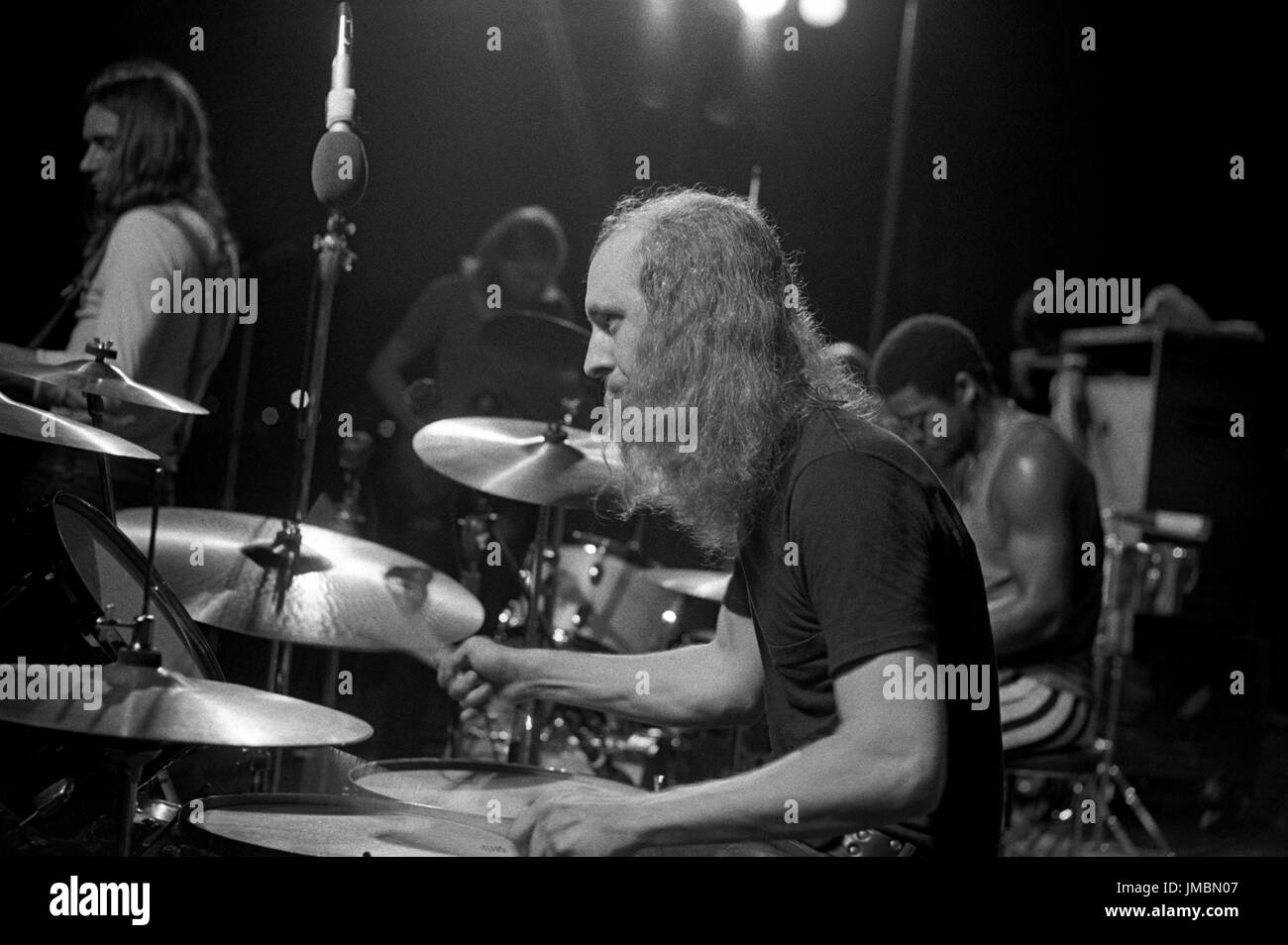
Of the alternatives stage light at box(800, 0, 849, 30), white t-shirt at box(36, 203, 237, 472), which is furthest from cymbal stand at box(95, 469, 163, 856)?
stage light at box(800, 0, 849, 30)

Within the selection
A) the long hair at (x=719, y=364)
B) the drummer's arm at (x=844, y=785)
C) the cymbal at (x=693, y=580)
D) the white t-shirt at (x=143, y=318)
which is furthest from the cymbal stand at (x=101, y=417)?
the cymbal at (x=693, y=580)

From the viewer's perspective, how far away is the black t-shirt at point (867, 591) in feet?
5.00

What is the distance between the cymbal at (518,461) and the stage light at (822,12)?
4.83ft

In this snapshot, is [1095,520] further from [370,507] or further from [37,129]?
[37,129]

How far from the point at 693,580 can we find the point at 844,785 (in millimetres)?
1763

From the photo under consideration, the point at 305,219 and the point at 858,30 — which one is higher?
the point at 858,30

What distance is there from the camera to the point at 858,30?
3.66 m

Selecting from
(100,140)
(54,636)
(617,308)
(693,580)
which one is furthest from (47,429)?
(693,580)

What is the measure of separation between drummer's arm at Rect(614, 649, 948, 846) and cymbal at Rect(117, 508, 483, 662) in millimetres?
754

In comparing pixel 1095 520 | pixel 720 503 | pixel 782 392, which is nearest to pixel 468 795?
pixel 720 503

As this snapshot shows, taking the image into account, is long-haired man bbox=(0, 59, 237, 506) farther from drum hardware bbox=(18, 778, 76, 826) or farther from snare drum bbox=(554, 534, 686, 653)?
snare drum bbox=(554, 534, 686, 653)

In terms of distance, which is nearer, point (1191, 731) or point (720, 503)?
Answer: point (720, 503)

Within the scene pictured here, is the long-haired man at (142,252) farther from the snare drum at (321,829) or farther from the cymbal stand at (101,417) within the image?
the snare drum at (321,829)

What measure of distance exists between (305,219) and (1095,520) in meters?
2.12
